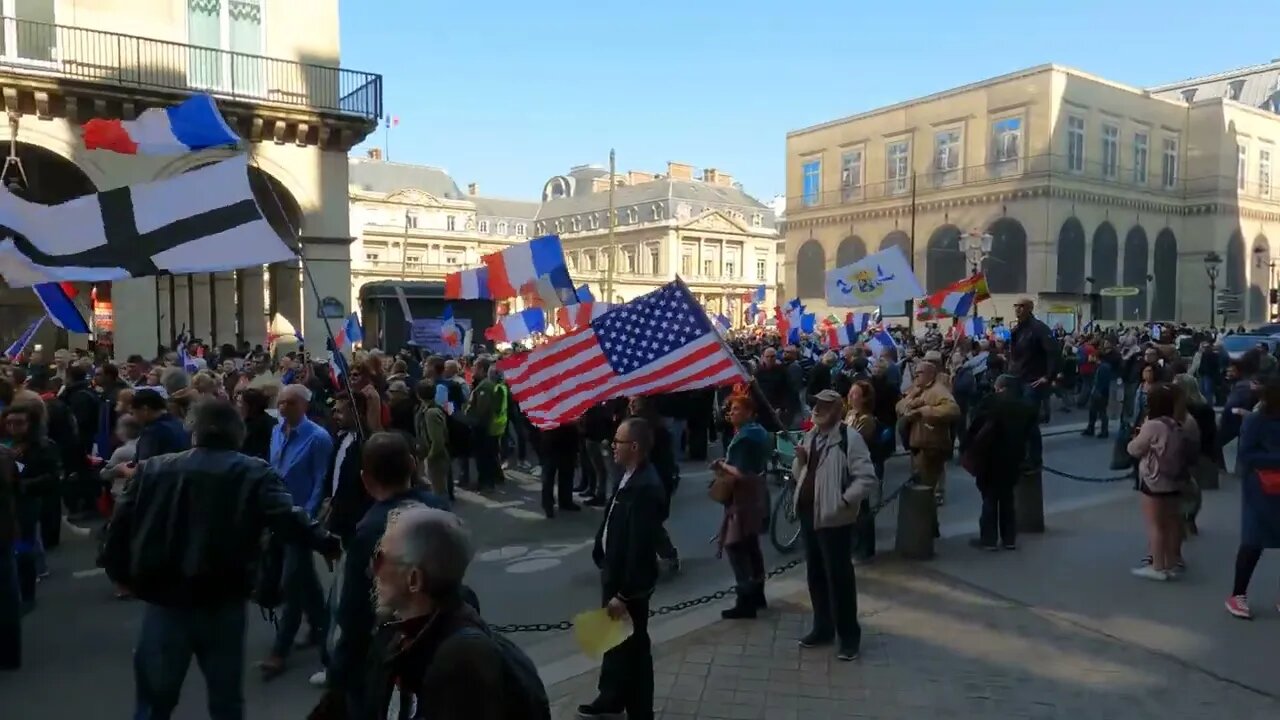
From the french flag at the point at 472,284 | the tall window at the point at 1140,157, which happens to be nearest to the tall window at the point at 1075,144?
the tall window at the point at 1140,157

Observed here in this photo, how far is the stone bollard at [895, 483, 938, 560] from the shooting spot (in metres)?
7.46

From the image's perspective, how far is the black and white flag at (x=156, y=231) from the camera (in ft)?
19.9

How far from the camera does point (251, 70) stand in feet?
65.6

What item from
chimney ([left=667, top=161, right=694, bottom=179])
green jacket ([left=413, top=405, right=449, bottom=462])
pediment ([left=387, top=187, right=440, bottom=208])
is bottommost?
green jacket ([left=413, top=405, right=449, bottom=462])

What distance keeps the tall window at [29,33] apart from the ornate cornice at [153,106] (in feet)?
2.59

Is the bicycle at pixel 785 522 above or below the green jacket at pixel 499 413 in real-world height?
below

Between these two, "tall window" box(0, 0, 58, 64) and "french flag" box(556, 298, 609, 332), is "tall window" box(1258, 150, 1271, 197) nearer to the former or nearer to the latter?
"french flag" box(556, 298, 609, 332)

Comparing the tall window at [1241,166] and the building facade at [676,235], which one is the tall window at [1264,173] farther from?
the building facade at [676,235]

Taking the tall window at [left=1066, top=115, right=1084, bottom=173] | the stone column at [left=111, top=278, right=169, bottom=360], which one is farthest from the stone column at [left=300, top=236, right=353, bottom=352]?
the tall window at [left=1066, top=115, right=1084, bottom=173]

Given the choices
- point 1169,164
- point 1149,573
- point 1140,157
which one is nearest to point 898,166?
point 1140,157

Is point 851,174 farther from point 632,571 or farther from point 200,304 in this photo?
point 632,571

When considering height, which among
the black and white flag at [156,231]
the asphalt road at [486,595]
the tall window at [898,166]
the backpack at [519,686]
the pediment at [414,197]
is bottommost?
the asphalt road at [486,595]

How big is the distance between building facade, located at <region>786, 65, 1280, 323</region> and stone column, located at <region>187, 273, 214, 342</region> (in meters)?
33.6

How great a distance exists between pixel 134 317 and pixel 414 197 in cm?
6353
